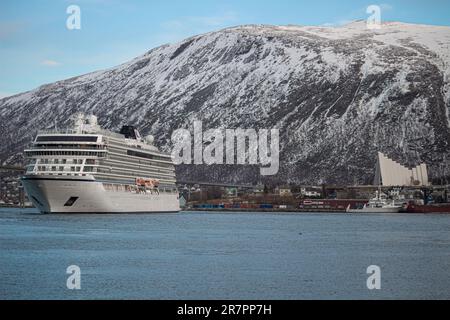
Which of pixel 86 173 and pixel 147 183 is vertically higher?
pixel 86 173

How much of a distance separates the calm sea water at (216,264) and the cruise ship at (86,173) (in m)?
27.2

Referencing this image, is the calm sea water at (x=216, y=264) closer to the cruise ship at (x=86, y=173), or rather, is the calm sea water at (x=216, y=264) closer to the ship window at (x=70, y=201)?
the cruise ship at (x=86, y=173)

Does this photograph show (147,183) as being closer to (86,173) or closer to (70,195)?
(86,173)

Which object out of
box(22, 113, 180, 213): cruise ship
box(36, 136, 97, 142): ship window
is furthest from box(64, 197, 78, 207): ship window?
box(36, 136, 97, 142): ship window

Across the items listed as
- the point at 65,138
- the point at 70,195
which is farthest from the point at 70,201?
the point at 65,138

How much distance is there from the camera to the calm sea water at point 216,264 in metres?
50.1

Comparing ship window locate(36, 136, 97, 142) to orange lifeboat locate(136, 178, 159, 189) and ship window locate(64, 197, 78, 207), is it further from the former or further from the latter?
orange lifeboat locate(136, 178, 159, 189)

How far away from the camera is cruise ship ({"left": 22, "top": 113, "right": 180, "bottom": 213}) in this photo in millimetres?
125688

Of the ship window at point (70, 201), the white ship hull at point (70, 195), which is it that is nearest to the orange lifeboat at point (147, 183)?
the white ship hull at point (70, 195)

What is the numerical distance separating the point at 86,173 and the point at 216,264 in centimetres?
6908

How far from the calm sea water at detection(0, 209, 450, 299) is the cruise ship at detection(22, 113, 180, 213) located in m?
27.2

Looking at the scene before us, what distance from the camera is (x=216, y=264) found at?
205 feet
